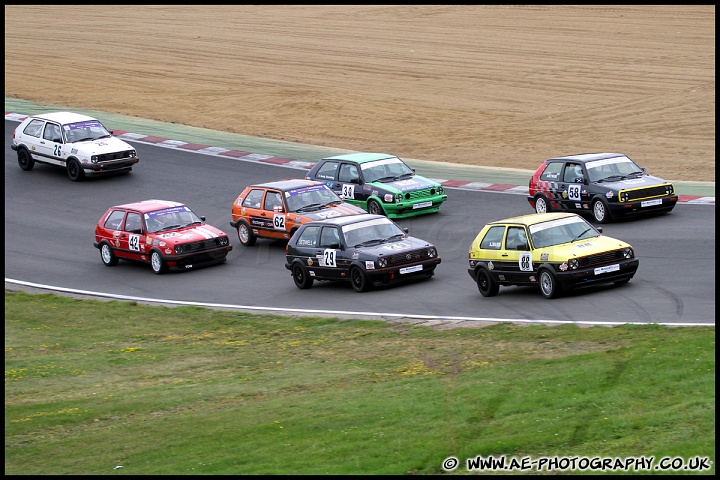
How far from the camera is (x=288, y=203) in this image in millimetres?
28312

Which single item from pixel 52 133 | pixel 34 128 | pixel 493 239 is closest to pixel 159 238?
pixel 493 239

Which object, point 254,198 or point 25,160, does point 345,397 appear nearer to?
point 254,198

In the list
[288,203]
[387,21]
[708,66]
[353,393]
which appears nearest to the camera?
[353,393]

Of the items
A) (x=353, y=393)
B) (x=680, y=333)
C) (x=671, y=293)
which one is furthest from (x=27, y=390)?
Result: (x=671, y=293)

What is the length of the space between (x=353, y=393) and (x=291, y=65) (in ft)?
122

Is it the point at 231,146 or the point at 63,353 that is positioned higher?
the point at 231,146

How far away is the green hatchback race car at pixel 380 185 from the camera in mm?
29781

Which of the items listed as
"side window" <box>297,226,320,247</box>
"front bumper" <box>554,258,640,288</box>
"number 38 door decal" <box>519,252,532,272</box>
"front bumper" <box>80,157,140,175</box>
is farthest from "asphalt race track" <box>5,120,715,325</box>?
"side window" <box>297,226,320,247</box>

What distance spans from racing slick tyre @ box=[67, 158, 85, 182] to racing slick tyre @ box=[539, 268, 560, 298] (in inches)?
721

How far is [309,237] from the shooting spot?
25.1 m

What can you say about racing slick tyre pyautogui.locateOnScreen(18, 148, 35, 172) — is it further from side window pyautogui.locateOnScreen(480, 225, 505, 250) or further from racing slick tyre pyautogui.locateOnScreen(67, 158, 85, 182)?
side window pyautogui.locateOnScreen(480, 225, 505, 250)

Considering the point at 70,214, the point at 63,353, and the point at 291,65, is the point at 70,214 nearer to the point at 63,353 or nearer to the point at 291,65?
the point at 63,353

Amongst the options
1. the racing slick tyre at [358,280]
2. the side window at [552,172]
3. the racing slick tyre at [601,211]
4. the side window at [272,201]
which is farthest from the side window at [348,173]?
the racing slick tyre at [358,280]

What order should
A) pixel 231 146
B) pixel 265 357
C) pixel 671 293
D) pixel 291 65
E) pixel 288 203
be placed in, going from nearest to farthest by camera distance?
pixel 265 357 < pixel 671 293 < pixel 288 203 < pixel 231 146 < pixel 291 65
